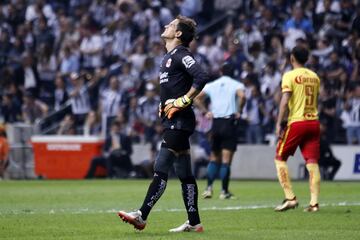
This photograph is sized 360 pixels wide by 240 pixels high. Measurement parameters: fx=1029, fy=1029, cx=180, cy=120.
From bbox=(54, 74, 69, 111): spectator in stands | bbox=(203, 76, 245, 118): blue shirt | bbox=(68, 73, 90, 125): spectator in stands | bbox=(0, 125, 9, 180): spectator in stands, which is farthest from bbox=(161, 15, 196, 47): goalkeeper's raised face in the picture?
bbox=(54, 74, 69, 111): spectator in stands

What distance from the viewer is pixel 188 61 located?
11.2 metres

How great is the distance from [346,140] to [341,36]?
10.2 feet

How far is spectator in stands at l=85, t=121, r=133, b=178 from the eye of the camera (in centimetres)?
2756

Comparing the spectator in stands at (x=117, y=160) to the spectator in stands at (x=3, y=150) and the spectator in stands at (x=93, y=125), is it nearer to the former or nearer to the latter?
the spectator in stands at (x=93, y=125)

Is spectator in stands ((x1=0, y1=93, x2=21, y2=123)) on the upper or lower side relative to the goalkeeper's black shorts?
upper

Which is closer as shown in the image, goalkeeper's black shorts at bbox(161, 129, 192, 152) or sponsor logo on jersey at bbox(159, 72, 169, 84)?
goalkeeper's black shorts at bbox(161, 129, 192, 152)

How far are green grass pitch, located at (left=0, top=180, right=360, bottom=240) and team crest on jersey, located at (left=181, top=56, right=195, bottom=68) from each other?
1845mm

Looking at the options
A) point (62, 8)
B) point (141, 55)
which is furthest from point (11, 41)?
point (141, 55)

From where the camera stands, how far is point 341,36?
27.8 m

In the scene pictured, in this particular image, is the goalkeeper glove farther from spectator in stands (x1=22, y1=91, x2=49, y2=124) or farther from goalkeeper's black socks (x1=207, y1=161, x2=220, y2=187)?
spectator in stands (x1=22, y1=91, x2=49, y2=124)

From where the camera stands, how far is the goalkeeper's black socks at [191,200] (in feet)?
37.3

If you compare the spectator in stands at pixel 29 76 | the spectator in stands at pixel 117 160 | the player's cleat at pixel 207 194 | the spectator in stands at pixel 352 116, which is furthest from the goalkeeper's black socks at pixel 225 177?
the spectator in stands at pixel 29 76

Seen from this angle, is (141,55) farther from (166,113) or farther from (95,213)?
(166,113)

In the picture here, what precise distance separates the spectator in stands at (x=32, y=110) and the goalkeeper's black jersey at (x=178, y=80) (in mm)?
20212
